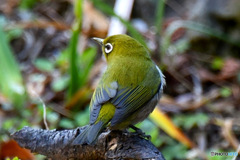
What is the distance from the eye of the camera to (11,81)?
16.9ft

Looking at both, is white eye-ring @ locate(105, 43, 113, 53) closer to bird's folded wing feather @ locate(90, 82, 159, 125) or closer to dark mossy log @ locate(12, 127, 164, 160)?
bird's folded wing feather @ locate(90, 82, 159, 125)

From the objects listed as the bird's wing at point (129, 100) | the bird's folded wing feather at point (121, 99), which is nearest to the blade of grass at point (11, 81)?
the bird's folded wing feather at point (121, 99)

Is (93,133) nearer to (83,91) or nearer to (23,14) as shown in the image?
(83,91)

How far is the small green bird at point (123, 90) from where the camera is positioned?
2.83 metres

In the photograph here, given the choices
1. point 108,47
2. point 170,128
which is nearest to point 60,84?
point 170,128

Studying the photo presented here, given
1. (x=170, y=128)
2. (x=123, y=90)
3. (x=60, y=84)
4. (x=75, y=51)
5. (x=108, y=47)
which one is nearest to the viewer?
(x=123, y=90)

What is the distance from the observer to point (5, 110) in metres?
5.21

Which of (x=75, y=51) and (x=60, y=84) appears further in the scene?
(x=60, y=84)

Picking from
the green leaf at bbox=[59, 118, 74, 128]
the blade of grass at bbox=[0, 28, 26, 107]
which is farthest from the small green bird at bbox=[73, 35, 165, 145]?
the blade of grass at bbox=[0, 28, 26, 107]

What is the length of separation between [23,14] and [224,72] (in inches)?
142

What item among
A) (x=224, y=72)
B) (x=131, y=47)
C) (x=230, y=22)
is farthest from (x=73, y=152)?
(x=230, y=22)

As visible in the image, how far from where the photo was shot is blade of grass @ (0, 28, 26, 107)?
5121mm

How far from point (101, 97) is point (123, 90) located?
174mm

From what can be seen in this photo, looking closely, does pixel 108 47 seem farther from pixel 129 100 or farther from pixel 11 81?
pixel 11 81
